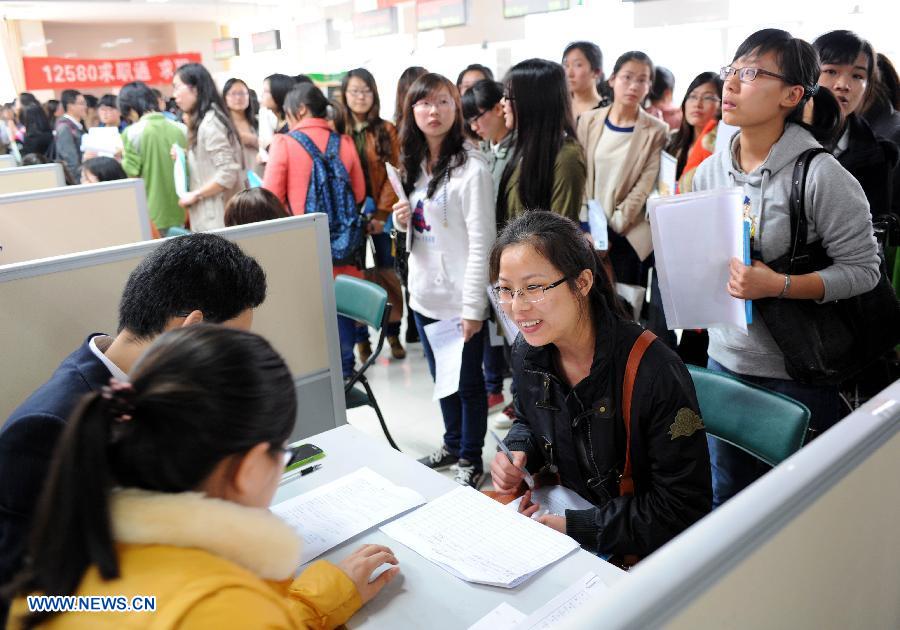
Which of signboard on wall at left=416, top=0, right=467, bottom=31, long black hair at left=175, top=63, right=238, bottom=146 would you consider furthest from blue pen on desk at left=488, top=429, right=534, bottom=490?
signboard on wall at left=416, top=0, right=467, bottom=31

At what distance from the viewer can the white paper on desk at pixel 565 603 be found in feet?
3.27

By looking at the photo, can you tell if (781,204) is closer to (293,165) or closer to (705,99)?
(705,99)

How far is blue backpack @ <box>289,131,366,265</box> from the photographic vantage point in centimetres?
311

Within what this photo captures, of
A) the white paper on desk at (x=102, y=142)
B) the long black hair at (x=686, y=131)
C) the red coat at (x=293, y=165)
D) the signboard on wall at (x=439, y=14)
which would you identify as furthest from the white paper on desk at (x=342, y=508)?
the signboard on wall at (x=439, y=14)

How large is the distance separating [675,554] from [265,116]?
494 centimetres

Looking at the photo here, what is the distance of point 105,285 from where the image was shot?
1.63 meters

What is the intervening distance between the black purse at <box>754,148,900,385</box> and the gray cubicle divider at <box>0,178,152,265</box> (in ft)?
7.55

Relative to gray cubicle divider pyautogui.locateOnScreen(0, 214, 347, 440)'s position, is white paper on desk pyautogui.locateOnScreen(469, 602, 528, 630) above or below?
below

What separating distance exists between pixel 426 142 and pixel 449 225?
322 millimetres

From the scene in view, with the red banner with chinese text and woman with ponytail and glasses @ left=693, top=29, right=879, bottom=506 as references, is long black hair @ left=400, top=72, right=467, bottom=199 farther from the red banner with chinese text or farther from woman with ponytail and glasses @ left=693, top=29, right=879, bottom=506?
the red banner with chinese text

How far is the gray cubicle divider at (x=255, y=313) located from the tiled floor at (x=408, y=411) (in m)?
0.83

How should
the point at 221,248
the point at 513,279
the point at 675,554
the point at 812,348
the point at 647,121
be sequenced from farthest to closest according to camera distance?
the point at 647,121 < the point at 812,348 < the point at 513,279 < the point at 221,248 < the point at 675,554

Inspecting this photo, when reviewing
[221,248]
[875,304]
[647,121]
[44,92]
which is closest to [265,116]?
[647,121]

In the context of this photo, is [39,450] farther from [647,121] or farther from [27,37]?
[27,37]
